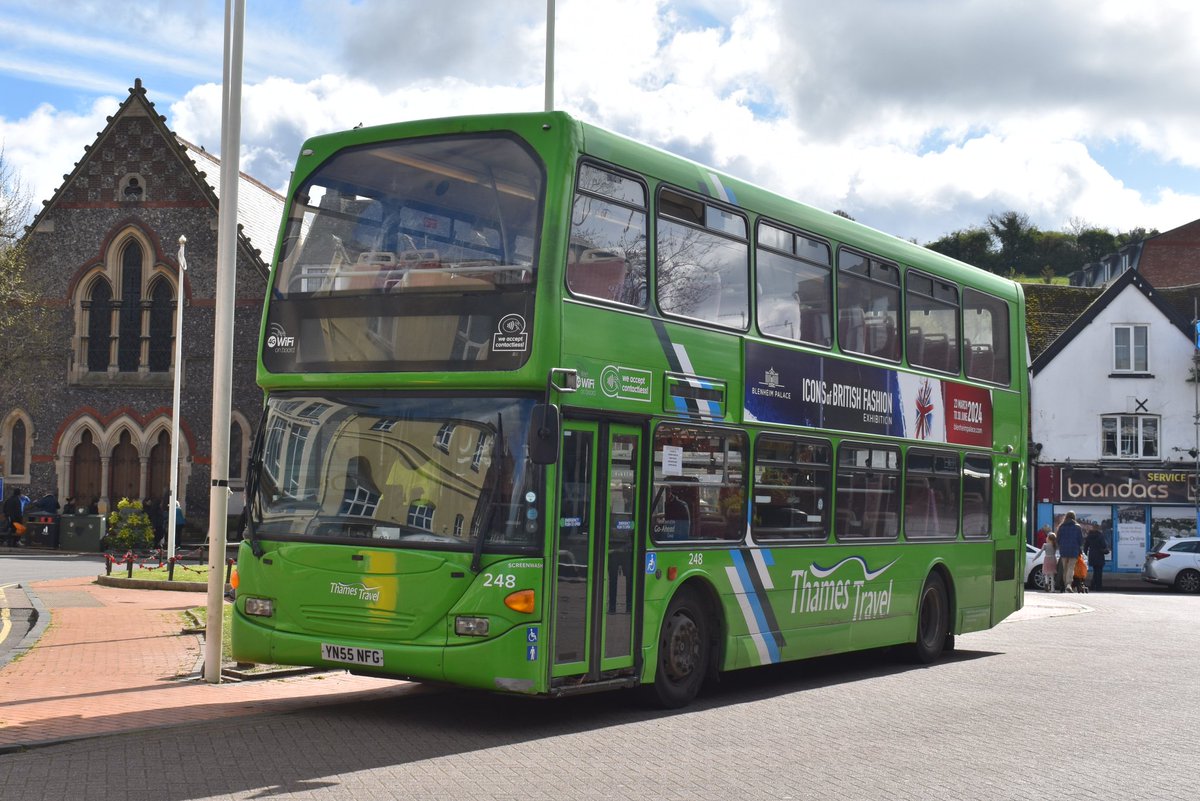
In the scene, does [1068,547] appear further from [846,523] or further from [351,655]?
[351,655]

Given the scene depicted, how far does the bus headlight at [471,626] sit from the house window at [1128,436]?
3948 cm

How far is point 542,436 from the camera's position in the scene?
391 inches

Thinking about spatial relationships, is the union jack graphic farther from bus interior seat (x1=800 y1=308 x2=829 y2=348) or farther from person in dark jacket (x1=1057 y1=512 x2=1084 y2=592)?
person in dark jacket (x1=1057 y1=512 x2=1084 y2=592)

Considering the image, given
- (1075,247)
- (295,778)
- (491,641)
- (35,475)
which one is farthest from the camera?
(1075,247)

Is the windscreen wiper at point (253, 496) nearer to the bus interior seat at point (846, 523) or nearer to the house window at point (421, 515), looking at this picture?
the house window at point (421, 515)

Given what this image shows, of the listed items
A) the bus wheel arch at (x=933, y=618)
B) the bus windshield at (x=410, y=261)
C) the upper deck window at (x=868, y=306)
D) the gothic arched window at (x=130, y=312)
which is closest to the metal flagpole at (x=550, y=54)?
the upper deck window at (x=868, y=306)

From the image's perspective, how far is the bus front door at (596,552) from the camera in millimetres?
10375

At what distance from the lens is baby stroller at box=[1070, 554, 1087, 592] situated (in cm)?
3422

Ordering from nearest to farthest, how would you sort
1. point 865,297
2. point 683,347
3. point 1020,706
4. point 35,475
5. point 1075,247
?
1. point 683,347
2. point 1020,706
3. point 865,297
4. point 35,475
5. point 1075,247

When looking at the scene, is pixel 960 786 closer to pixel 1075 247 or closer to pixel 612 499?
pixel 612 499

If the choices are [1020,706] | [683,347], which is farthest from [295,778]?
[1020,706]

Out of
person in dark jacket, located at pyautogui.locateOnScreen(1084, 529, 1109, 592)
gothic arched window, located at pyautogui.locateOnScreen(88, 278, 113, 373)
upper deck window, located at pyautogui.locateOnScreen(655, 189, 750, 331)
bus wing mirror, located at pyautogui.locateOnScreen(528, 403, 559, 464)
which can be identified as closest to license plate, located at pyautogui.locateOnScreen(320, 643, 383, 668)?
bus wing mirror, located at pyautogui.locateOnScreen(528, 403, 559, 464)

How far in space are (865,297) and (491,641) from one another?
639 cm

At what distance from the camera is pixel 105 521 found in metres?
40.2
